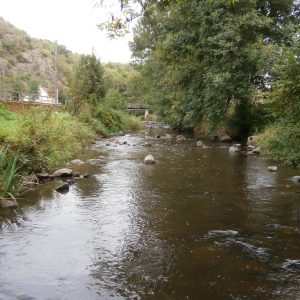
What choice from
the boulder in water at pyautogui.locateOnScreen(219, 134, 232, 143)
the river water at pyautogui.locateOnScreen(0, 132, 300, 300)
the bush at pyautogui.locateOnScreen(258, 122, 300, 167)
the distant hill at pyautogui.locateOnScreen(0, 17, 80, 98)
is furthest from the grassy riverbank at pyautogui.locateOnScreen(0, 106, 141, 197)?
the distant hill at pyautogui.locateOnScreen(0, 17, 80, 98)

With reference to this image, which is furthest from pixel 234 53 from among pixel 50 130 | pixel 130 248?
pixel 130 248

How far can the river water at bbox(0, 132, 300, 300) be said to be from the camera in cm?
482

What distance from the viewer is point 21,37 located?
9094 centimetres

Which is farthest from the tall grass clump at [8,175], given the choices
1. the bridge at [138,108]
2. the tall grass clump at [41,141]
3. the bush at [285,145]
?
the bridge at [138,108]

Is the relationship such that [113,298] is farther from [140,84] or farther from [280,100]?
[140,84]

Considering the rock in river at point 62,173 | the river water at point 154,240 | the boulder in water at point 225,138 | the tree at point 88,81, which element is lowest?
the river water at point 154,240

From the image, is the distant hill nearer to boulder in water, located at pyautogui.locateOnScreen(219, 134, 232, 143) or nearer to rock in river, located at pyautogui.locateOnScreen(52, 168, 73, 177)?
boulder in water, located at pyautogui.locateOnScreen(219, 134, 232, 143)

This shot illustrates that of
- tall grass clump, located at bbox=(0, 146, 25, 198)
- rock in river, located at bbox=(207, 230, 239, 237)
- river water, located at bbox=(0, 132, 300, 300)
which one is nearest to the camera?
river water, located at bbox=(0, 132, 300, 300)

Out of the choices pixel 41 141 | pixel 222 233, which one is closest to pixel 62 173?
pixel 41 141

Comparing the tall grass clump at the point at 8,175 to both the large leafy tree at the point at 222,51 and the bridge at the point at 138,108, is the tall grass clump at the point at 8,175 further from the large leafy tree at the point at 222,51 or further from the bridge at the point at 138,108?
the bridge at the point at 138,108

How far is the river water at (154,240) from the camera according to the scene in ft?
15.8

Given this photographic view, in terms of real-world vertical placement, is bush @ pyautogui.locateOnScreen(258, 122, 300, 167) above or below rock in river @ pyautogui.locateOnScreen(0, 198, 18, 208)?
above

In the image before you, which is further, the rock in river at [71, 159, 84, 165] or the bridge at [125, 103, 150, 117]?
the bridge at [125, 103, 150, 117]

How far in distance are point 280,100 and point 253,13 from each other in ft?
34.0
